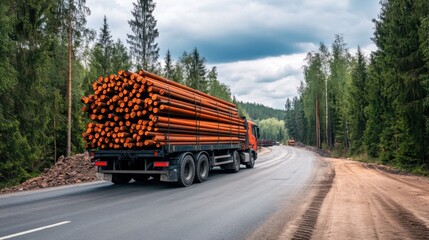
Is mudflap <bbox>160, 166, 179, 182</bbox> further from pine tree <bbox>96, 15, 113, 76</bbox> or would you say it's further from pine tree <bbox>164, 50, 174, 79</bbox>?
pine tree <bbox>164, 50, 174, 79</bbox>

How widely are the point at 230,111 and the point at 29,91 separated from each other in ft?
37.2

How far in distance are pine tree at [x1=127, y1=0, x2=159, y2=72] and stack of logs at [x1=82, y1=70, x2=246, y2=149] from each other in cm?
2421

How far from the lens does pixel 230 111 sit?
54.2 ft

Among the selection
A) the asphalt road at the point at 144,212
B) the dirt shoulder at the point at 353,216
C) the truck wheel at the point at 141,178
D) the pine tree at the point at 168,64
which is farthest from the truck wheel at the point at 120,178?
the pine tree at the point at 168,64

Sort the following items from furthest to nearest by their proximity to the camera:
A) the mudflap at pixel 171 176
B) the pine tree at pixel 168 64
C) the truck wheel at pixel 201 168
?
the pine tree at pixel 168 64 → the truck wheel at pixel 201 168 → the mudflap at pixel 171 176

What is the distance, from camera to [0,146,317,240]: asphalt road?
17.1 ft

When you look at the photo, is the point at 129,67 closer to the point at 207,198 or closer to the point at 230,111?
the point at 230,111

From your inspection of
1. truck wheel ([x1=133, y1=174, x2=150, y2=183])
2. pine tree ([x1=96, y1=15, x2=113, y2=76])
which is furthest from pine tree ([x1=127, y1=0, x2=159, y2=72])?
truck wheel ([x1=133, y1=174, x2=150, y2=183])

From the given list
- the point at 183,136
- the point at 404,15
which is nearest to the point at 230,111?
the point at 183,136

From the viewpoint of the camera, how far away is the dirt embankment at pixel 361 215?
16.8 feet

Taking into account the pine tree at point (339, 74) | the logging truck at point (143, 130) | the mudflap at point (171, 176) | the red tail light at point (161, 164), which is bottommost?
the mudflap at point (171, 176)

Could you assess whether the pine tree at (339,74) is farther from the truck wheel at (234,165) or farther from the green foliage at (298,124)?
the green foliage at (298,124)

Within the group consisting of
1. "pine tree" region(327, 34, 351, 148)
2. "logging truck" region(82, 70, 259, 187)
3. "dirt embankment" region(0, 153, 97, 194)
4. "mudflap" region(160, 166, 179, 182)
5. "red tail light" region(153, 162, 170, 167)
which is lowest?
"dirt embankment" region(0, 153, 97, 194)

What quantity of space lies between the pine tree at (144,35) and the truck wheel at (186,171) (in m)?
24.8
